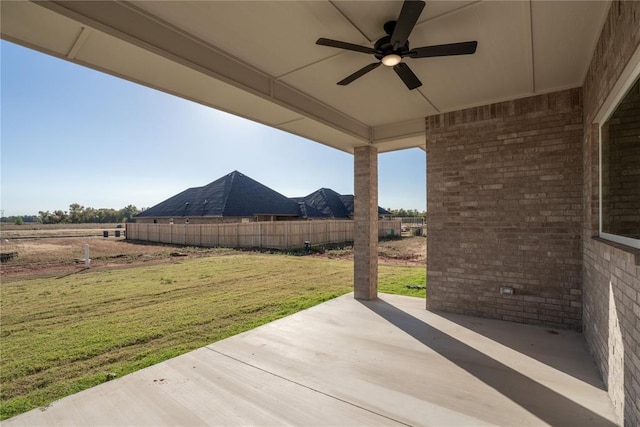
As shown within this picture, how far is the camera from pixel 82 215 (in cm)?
6266

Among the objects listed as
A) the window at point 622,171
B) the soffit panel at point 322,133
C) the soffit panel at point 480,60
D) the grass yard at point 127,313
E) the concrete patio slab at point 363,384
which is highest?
the soffit panel at point 480,60

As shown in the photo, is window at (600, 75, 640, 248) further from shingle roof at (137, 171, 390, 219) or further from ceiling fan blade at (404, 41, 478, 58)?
shingle roof at (137, 171, 390, 219)

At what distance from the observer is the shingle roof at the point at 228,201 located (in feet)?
82.4

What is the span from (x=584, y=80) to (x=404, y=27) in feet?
10.3

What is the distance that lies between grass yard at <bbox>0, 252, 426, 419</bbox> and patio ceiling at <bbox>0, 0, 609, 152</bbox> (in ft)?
10.4

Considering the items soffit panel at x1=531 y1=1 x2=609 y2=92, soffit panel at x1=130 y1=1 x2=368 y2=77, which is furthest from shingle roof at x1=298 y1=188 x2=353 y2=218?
soffit panel at x1=130 y1=1 x2=368 y2=77

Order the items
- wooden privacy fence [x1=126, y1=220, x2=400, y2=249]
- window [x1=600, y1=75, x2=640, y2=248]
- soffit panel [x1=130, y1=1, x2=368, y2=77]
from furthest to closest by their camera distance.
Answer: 1. wooden privacy fence [x1=126, y1=220, x2=400, y2=249]
2. soffit panel [x1=130, y1=1, x2=368, y2=77]
3. window [x1=600, y1=75, x2=640, y2=248]

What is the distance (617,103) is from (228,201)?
82.7 ft

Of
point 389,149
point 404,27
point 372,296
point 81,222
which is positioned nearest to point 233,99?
point 404,27

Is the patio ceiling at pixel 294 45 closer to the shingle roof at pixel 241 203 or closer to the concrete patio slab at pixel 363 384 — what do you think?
the concrete patio slab at pixel 363 384

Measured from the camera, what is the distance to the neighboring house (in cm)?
2486

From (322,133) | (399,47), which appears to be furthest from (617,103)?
(322,133)

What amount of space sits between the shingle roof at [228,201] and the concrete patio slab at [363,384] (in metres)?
21.9

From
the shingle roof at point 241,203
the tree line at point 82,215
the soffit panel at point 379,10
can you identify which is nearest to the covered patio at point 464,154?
the soffit panel at point 379,10
